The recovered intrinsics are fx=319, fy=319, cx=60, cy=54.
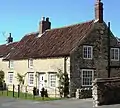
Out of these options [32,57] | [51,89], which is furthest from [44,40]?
[51,89]

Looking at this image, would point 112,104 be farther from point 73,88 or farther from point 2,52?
point 2,52

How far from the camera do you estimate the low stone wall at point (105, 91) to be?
25.5 meters

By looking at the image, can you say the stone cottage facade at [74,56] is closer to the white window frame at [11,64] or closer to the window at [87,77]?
the window at [87,77]

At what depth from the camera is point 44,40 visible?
42500 millimetres

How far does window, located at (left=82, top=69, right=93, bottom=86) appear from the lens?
1377 inches

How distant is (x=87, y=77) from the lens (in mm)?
35156

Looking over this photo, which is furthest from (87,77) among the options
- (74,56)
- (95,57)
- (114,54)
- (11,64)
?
(11,64)

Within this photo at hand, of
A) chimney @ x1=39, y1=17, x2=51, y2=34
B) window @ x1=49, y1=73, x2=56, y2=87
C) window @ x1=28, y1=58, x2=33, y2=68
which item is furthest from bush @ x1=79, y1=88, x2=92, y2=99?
chimney @ x1=39, y1=17, x2=51, y2=34

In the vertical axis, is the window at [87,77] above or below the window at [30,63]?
below

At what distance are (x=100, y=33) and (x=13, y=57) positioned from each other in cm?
1486

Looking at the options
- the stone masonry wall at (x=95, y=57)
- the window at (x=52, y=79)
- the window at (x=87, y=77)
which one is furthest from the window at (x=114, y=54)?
the window at (x=52, y=79)

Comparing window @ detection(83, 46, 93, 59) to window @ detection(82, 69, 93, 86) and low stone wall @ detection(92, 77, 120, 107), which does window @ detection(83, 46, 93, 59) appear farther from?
low stone wall @ detection(92, 77, 120, 107)

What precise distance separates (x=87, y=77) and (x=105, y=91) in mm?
9423

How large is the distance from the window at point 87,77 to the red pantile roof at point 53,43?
122 inches
